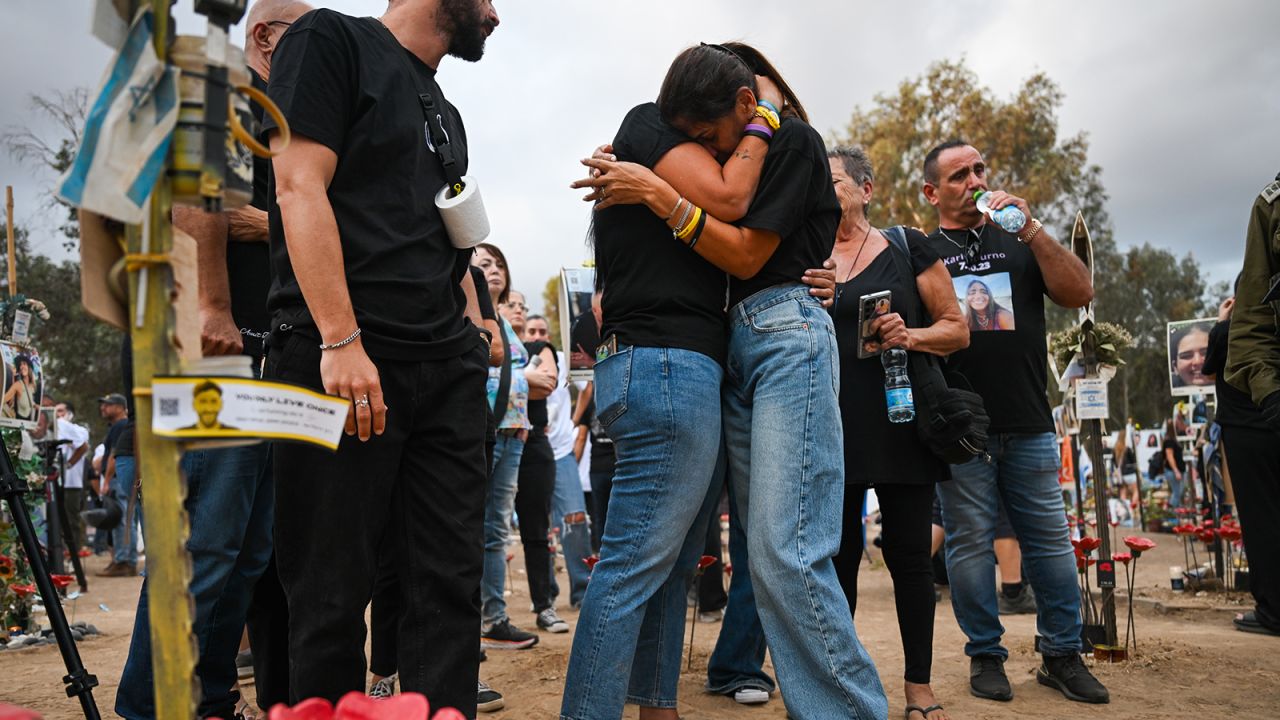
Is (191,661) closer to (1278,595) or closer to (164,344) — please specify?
(164,344)

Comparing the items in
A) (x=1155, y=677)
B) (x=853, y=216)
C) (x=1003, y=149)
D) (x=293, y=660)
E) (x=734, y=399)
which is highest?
(x=1003, y=149)

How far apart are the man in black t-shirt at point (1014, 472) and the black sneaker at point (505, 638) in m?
2.24

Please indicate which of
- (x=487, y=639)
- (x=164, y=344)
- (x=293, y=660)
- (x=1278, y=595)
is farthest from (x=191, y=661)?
(x=1278, y=595)

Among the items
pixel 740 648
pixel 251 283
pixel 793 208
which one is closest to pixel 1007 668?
pixel 740 648

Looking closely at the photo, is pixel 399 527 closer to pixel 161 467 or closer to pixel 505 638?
pixel 161 467

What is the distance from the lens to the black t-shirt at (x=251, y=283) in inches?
114

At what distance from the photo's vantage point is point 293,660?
7.04ft

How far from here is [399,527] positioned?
7.75 feet

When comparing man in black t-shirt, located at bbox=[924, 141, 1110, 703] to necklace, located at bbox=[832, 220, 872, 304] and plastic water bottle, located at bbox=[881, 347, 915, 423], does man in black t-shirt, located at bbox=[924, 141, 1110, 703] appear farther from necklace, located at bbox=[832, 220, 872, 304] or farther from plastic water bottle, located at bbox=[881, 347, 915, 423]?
plastic water bottle, located at bbox=[881, 347, 915, 423]

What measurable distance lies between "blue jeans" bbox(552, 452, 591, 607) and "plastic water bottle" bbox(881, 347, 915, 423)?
398cm

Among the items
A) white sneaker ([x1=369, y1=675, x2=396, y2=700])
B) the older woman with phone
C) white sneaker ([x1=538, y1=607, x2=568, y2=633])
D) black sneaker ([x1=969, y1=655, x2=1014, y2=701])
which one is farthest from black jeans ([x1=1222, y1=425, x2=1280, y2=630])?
white sneaker ([x1=369, y1=675, x2=396, y2=700])

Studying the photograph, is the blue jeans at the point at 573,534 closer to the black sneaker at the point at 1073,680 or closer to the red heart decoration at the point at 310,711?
the black sneaker at the point at 1073,680

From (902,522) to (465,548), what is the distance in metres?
1.75

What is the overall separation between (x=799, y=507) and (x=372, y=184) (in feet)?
4.53
